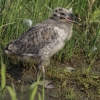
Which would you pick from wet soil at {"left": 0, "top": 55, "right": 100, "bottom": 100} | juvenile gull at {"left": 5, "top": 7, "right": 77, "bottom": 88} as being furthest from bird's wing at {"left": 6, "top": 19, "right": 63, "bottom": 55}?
wet soil at {"left": 0, "top": 55, "right": 100, "bottom": 100}

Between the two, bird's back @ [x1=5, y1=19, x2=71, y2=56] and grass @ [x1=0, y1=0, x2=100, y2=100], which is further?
grass @ [x1=0, y1=0, x2=100, y2=100]

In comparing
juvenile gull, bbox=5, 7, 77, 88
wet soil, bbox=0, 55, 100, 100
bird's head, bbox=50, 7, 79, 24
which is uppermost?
bird's head, bbox=50, 7, 79, 24

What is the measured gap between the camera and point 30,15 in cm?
595

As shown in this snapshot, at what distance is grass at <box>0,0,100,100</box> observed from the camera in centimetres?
528

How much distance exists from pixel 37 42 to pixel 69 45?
0.91 m

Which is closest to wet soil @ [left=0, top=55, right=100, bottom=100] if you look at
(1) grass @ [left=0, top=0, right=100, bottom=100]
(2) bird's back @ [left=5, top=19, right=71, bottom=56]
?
(1) grass @ [left=0, top=0, right=100, bottom=100]

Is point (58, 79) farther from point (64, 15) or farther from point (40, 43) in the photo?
point (64, 15)

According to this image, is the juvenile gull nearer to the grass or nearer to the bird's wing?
the bird's wing

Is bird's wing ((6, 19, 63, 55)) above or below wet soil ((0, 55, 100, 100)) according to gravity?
above

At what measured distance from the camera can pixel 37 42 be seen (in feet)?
16.8

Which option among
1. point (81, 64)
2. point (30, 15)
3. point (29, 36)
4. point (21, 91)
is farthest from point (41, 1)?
point (21, 91)

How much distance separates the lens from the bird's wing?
5047 mm

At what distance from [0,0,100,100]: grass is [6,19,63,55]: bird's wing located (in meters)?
0.32

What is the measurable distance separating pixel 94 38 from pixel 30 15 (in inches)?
44.5
